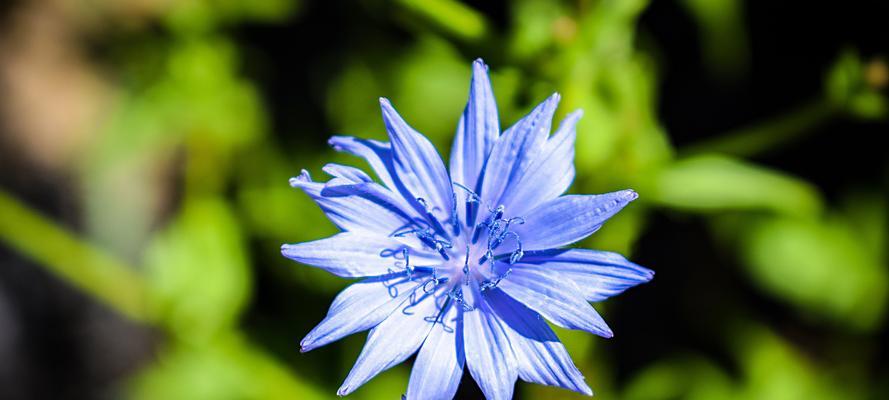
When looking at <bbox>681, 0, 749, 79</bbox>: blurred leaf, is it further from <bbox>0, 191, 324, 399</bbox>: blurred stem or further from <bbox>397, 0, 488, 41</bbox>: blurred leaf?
<bbox>0, 191, 324, 399</bbox>: blurred stem

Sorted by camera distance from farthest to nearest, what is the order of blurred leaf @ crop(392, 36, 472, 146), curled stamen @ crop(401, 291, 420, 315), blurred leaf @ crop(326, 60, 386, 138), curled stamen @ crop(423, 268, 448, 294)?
1. blurred leaf @ crop(326, 60, 386, 138)
2. blurred leaf @ crop(392, 36, 472, 146)
3. curled stamen @ crop(423, 268, 448, 294)
4. curled stamen @ crop(401, 291, 420, 315)

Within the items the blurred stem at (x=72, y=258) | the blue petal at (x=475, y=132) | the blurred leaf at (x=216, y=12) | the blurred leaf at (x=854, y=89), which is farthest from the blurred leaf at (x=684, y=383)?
the blurred leaf at (x=216, y=12)

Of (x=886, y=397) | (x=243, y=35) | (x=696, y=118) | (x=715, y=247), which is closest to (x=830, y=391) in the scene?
(x=886, y=397)

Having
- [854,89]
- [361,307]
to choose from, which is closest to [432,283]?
[361,307]

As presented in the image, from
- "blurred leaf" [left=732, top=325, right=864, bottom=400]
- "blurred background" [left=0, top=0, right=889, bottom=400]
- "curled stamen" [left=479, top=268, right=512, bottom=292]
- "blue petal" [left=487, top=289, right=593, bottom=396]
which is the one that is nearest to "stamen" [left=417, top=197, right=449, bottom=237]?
"curled stamen" [left=479, top=268, right=512, bottom=292]

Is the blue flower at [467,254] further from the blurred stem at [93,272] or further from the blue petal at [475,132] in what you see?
the blurred stem at [93,272]

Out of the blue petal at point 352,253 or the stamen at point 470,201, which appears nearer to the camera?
the blue petal at point 352,253
